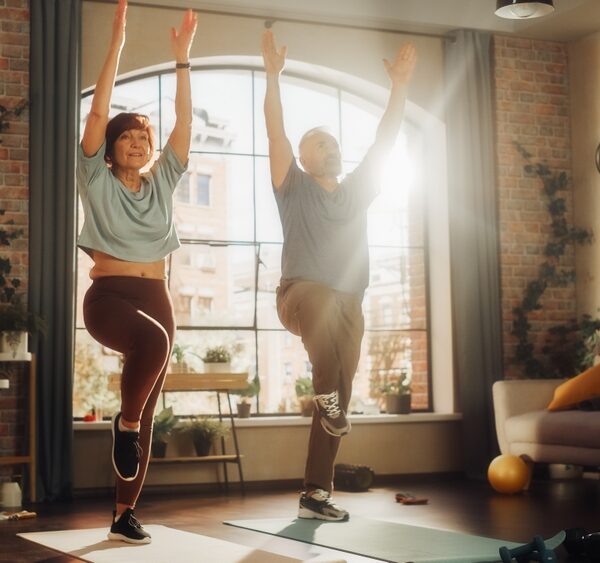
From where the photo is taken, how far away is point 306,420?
6957 mm

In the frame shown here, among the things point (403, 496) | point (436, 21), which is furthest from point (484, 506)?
point (436, 21)

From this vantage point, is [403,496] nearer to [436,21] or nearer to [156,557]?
[156,557]

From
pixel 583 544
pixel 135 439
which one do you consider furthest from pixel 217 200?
pixel 583 544

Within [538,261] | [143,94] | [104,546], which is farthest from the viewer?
[538,261]

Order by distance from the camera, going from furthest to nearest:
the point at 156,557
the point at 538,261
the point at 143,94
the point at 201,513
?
the point at 538,261
the point at 143,94
the point at 201,513
the point at 156,557

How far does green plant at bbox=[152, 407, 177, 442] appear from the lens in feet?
21.0

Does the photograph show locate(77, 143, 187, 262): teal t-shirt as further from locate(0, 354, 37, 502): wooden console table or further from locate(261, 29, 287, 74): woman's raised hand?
locate(0, 354, 37, 502): wooden console table

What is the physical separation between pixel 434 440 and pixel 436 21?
295cm

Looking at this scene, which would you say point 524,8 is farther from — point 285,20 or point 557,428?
point 557,428

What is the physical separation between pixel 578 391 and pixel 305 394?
188 centimetres

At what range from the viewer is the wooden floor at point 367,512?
12.8 ft

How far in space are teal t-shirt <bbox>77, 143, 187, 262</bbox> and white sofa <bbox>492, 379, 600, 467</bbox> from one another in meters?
3.04

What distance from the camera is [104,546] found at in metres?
3.61

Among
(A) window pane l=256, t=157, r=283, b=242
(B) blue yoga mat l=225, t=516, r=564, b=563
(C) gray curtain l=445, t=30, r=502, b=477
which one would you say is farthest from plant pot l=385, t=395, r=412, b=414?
(B) blue yoga mat l=225, t=516, r=564, b=563
